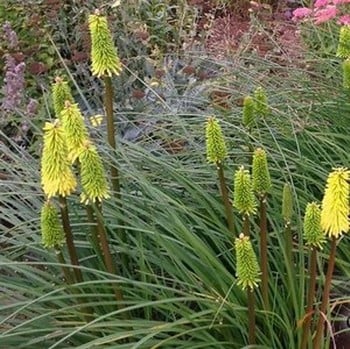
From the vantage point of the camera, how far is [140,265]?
2.39m

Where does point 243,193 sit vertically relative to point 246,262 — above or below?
above

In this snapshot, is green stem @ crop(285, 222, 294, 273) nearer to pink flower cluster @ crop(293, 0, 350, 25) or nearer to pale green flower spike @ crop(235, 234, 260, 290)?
pale green flower spike @ crop(235, 234, 260, 290)

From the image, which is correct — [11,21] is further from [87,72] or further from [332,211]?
[332,211]

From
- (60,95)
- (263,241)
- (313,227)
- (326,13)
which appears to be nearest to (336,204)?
(313,227)

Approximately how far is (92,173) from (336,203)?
0.57 metres

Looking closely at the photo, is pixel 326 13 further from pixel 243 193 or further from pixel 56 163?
pixel 56 163

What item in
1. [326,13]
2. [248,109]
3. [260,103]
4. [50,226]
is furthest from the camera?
[326,13]

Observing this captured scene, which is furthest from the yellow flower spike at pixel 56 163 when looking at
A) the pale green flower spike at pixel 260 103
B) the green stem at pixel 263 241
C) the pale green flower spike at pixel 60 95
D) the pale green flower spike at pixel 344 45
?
the pale green flower spike at pixel 344 45

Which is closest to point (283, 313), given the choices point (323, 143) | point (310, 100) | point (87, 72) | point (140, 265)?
point (140, 265)

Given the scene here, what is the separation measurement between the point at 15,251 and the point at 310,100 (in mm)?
1527

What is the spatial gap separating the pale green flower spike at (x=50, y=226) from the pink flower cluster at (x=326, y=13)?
2.38 meters

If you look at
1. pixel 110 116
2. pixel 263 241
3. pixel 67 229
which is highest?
pixel 110 116

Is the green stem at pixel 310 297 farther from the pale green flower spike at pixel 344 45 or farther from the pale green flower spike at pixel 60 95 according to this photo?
the pale green flower spike at pixel 344 45

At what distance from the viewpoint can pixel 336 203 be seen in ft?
6.04
